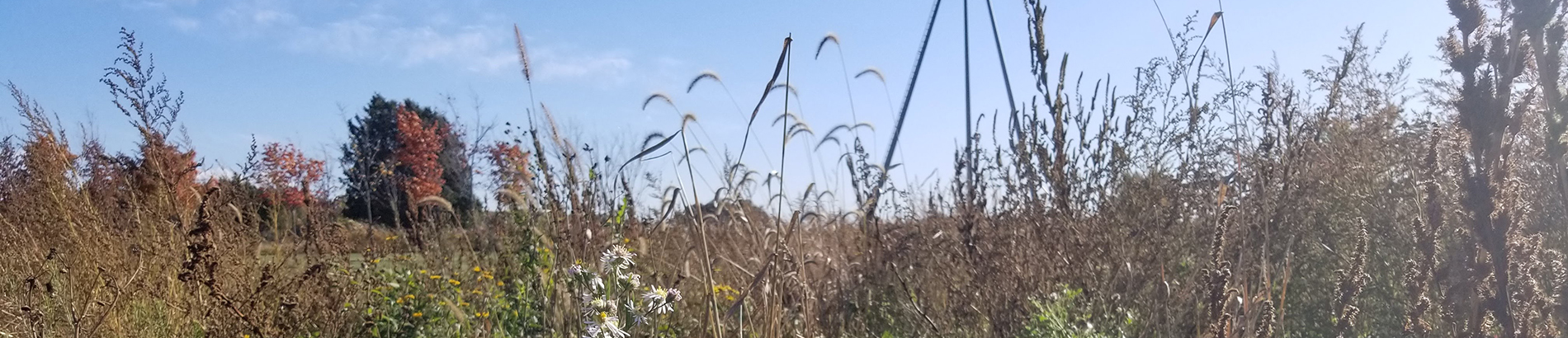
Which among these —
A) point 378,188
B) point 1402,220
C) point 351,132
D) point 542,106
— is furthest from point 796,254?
point 351,132

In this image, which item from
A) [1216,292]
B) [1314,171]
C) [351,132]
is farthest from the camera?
[351,132]

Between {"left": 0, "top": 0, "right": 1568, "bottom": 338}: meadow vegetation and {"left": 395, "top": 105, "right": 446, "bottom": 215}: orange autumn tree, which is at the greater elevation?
{"left": 395, "top": 105, "right": 446, "bottom": 215}: orange autumn tree

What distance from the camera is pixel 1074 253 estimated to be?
2645mm

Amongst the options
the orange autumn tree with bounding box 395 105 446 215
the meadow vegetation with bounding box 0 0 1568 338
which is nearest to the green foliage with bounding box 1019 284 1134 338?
the meadow vegetation with bounding box 0 0 1568 338

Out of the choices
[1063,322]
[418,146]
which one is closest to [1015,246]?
[1063,322]

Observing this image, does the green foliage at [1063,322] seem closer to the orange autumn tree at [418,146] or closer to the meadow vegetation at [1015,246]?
the meadow vegetation at [1015,246]

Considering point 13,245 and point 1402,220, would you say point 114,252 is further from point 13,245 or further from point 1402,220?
point 1402,220

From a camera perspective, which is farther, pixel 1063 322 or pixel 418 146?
pixel 418 146

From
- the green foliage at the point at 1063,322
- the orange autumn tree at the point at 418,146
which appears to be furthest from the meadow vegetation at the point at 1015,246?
the orange autumn tree at the point at 418,146

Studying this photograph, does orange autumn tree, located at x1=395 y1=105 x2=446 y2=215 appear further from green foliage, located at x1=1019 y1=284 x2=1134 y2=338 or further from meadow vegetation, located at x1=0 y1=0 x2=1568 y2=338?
green foliage, located at x1=1019 y1=284 x2=1134 y2=338

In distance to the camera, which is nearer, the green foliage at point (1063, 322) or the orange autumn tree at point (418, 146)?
the green foliage at point (1063, 322)

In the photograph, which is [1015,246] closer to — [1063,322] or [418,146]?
[1063,322]

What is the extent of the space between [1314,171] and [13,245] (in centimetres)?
555

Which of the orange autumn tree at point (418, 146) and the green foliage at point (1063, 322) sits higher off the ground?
the orange autumn tree at point (418, 146)
